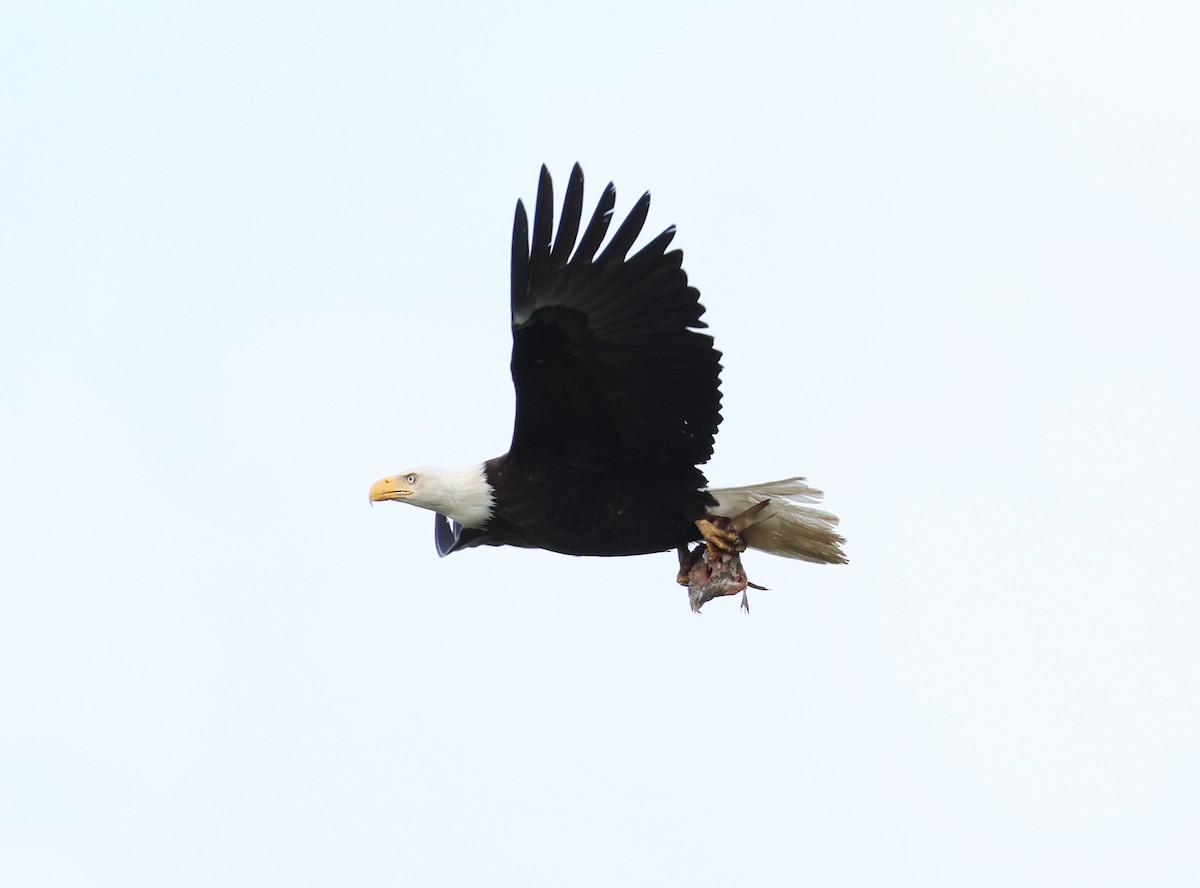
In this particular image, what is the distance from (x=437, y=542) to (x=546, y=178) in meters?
3.03

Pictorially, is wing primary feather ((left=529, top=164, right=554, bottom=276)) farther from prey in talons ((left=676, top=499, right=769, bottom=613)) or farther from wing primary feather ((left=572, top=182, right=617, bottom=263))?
prey in talons ((left=676, top=499, right=769, bottom=613))

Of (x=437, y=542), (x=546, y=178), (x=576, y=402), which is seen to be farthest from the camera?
(x=437, y=542)

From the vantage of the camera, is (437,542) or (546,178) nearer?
(546,178)

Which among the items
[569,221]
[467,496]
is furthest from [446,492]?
[569,221]

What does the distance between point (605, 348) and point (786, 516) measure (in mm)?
1460

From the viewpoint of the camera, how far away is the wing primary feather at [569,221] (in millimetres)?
9898

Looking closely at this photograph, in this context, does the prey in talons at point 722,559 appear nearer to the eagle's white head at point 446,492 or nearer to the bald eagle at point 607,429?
the bald eagle at point 607,429

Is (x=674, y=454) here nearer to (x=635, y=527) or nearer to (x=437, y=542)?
(x=635, y=527)

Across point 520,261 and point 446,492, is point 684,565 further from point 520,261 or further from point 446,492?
point 520,261

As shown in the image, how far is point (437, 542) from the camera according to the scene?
1220cm

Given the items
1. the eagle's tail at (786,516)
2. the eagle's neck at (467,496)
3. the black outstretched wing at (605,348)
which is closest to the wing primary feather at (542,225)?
the black outstretched wing at (605,348)

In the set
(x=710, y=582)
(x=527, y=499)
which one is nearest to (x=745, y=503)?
(x=710, y=582)

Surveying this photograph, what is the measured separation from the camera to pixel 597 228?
9.98 metres

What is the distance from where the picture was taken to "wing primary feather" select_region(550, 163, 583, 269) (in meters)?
9.90
